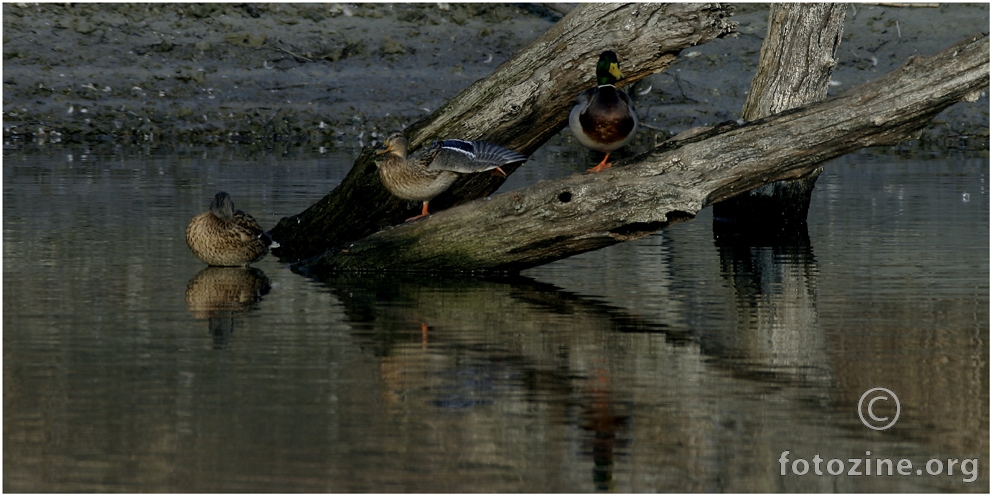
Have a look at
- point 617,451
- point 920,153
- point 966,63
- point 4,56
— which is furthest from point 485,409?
point 4,56

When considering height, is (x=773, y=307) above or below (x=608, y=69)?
below

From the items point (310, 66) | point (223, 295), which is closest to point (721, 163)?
point (223, 295)

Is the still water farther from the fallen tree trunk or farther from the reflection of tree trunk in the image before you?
the reflection of tree trunk

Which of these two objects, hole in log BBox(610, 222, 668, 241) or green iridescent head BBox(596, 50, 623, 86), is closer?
hole in log BBox(610, 222, 668, 241)

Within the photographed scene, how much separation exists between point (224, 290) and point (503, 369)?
325 centimetres

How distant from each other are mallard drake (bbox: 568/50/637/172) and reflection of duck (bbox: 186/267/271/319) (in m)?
2.44

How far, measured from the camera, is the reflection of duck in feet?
29.6

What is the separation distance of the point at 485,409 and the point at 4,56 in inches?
720

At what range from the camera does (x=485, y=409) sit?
6344 millimetres

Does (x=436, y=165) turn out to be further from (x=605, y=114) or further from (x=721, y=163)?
(x=721, y=163)

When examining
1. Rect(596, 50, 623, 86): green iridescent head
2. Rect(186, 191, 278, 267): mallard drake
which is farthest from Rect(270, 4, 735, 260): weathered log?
Rect(186, 191, 278, 267): mallard drake

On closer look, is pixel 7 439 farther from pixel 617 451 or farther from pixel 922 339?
pixel 922 339

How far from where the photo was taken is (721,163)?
966cm

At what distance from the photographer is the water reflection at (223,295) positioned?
8.40m
